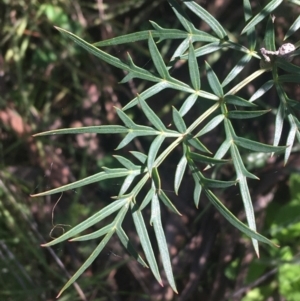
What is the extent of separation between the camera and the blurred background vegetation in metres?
1.23

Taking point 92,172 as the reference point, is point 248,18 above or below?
above

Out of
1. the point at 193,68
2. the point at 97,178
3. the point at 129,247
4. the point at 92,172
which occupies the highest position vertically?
the point at 193,68

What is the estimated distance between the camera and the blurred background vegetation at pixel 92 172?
1.23 meters

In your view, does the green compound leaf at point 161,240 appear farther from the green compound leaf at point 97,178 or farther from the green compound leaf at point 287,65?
the green compound leaf at point 287,65

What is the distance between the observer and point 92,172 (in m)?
1.39

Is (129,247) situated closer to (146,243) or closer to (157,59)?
(146,243)

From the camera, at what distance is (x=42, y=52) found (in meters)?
1.44

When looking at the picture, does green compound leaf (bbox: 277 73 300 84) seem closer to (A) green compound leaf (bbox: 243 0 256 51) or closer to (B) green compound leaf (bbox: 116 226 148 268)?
(A) green compound leaf (bbox: 243 0 256 51)

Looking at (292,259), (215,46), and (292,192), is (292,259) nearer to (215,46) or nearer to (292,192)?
(292,192)

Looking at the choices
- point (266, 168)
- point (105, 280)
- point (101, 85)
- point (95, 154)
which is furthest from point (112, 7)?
point (105, 280)

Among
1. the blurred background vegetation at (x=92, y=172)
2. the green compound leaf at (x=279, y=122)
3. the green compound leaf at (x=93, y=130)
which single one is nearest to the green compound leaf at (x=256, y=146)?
the green compound leaf at (x=279, y=122)

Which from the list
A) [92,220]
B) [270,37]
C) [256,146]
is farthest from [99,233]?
[270,37]

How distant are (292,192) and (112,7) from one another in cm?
65

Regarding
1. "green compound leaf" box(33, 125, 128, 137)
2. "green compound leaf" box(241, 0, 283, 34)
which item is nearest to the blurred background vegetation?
"green compound leaf" box(241, 0, 283, 34)
